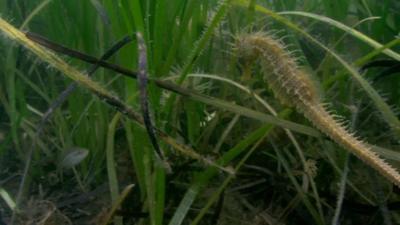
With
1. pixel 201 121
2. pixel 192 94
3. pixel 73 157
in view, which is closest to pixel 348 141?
pixel 192 94

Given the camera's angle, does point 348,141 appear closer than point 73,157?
Yes

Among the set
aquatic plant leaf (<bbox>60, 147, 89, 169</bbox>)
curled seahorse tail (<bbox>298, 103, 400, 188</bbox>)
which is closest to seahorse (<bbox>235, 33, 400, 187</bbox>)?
curled seahorse tail (<bbox>298, 103, 400, 188</bbox>)

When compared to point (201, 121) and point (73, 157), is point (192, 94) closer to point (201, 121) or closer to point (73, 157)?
point (201, 121)

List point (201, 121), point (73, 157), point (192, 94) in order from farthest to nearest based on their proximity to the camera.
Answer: point (201, 121)
point (73, 157)
point (192, 94)

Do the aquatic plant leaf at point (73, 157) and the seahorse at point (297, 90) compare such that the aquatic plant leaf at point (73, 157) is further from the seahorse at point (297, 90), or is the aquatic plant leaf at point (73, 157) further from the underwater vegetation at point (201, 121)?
the seahorse at point (297, 90)

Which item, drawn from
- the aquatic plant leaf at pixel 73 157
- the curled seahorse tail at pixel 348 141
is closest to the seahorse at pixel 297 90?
the curled seahorse tail at pixel 348 141

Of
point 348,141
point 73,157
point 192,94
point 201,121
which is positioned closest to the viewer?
point 348,141

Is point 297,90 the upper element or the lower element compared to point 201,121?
upper

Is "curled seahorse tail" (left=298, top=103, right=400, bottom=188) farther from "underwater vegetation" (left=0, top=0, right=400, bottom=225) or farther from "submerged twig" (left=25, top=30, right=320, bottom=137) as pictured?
"submerged twig" (left=25, top=30, right=320, bottom=137)
